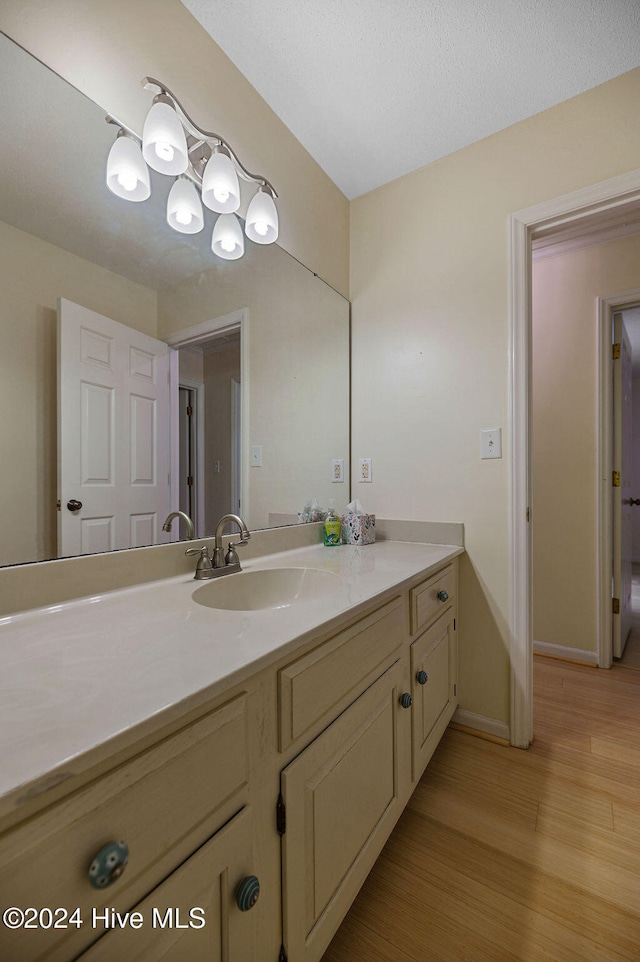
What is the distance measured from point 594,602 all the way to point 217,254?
8.38 feet

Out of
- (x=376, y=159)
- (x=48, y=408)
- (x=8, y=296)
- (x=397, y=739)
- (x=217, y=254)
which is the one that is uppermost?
(x=376, y=159)

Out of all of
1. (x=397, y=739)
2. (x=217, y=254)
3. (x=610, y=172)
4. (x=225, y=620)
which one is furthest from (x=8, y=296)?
(x=610, y=172)

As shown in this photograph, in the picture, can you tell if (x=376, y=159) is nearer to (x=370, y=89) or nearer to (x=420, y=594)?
(x=370, y=89)

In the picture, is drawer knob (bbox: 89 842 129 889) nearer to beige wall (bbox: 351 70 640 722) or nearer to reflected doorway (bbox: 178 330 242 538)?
reflected doorway (bbox: 178 330 242 538)

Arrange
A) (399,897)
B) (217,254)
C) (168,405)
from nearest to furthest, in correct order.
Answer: (399,897) → (168,405) → (217,254)

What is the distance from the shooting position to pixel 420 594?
1.26m

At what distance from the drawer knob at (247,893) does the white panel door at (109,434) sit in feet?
2.34

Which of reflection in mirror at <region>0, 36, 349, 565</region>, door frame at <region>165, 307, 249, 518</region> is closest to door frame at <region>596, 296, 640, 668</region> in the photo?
reflection in mirror at <region>0, 36, 349, 565</region>

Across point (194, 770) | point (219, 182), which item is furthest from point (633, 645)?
point (219, 182)

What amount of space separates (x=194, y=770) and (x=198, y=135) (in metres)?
1.60

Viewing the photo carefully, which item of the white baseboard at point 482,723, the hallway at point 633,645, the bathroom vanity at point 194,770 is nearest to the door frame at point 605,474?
the hallway at point 633,645

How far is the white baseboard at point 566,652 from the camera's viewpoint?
232cm

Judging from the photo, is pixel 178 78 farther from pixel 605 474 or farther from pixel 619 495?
pixel 619 495

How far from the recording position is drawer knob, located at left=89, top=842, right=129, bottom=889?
42 cm
